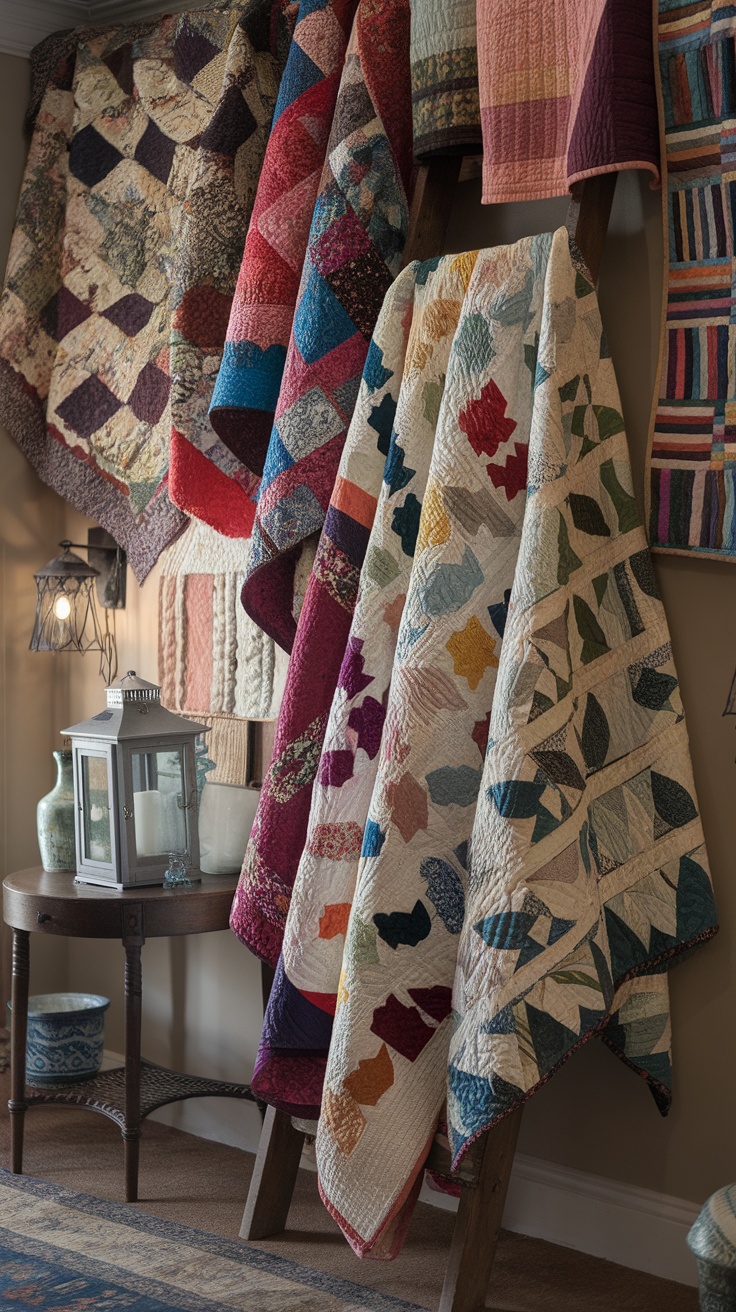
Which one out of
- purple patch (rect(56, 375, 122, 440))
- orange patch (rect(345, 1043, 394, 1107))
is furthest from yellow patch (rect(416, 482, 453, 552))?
purple patch (rect(56, 375, 122, 440))

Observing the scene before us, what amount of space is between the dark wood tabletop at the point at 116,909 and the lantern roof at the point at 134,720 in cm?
27

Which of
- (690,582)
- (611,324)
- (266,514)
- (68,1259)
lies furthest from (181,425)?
(68,1259)

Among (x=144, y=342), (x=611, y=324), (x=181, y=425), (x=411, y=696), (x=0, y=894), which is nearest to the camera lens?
(x=411, y=696)

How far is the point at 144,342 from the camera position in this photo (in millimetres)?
2762

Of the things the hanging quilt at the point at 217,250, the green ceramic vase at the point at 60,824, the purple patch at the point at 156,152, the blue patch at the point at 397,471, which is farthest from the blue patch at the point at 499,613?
the purple patch at the point at 156,152

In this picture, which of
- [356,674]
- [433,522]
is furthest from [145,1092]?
[433,522]

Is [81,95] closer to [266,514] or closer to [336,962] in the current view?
[266,514]

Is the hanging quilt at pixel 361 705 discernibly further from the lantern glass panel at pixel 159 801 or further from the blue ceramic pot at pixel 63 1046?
the blue ceramic pot at pixel 63 1046

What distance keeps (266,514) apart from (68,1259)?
1.18 m

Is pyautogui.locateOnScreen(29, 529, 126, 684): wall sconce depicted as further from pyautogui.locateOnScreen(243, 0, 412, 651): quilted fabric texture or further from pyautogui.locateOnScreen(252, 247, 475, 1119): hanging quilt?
pyautogui.locateOnScreen(252, 247, 475, 1119): hanging quilt

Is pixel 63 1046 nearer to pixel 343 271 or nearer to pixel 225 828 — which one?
pixel 225 828

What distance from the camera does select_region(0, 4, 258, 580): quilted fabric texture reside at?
2701 millimetres

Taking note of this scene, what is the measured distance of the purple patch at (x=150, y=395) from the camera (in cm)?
272

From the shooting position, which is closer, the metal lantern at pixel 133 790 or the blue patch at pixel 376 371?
the blue patch at pixel 376 371
